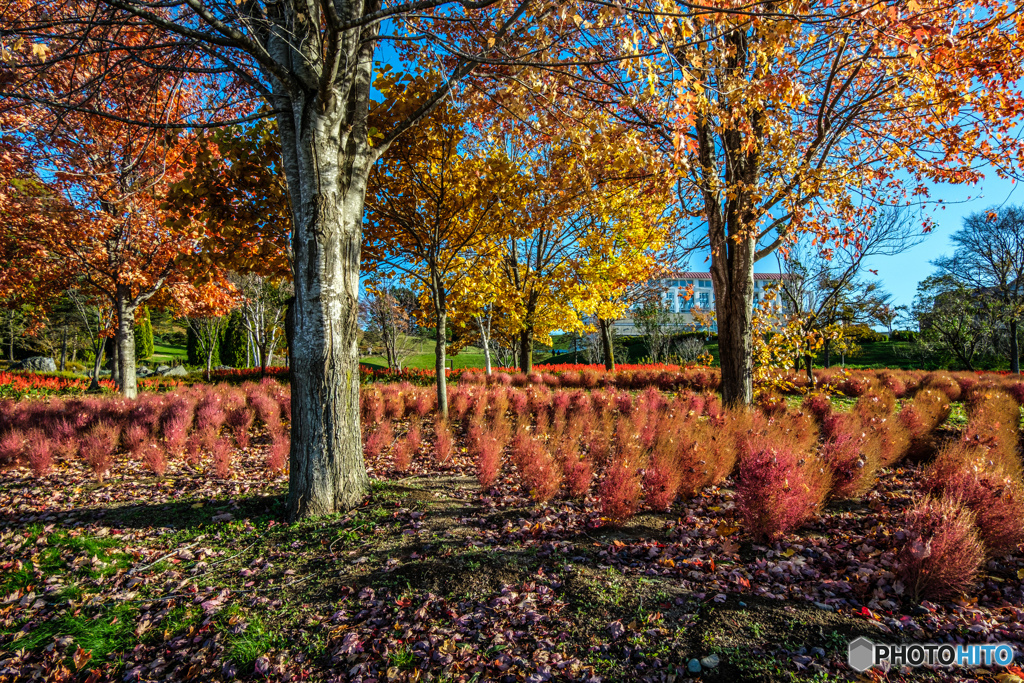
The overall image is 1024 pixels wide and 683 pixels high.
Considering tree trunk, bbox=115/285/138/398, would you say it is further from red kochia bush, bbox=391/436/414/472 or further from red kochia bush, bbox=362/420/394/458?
red kochia bush, bbox=391/436/414/472

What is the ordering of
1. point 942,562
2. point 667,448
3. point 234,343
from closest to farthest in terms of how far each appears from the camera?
point 942,562 < point 667,448 < point 234,343

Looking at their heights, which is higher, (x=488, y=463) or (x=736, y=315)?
(x=736, y=315)

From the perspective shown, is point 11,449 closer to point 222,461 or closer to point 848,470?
point 222,461

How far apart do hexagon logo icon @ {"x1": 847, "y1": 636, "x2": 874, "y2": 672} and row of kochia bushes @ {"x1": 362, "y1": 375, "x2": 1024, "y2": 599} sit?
600 millimetres

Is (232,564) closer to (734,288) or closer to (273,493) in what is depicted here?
(273,493)

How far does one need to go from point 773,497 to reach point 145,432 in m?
8.33

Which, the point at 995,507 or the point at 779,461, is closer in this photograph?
the point at 995,507

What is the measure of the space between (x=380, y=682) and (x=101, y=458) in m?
5.40

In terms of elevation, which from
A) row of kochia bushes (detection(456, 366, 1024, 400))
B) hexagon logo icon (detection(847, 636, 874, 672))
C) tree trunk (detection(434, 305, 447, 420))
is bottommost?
hexagon logo icon (detection(847, 636, 874, 672))

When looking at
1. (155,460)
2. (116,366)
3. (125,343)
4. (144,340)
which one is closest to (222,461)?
(155,460)

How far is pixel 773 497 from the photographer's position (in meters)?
3.03

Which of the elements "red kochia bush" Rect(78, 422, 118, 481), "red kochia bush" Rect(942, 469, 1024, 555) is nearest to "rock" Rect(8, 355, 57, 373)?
"red kochia bush" Rect(78, 422, 118, 481)

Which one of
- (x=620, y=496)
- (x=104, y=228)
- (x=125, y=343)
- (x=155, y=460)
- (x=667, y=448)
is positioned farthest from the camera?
A: (x=125, y=343)

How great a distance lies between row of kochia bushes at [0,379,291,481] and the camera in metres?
5.29
